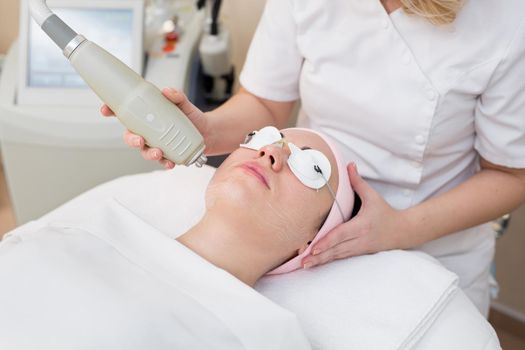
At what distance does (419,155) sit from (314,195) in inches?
9.1

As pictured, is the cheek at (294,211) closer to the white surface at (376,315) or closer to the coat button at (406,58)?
the white surface at (376,315)

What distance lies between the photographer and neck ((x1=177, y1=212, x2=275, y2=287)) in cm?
110

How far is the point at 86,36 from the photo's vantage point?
1743 millimetres

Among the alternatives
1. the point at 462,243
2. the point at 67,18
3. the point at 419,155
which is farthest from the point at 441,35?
the point at 67,18

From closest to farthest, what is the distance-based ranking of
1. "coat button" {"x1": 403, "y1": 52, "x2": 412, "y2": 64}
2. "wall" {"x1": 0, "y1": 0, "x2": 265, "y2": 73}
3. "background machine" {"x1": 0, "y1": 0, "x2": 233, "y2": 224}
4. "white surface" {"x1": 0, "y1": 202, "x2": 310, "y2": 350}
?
"white surface" {"x1": 0, "y1": 202, "x2": 310, "y2": 350} → "coat button" {"x1": 403, "y1": 52, "x2": 412, "y2": 64} → "background machine" {"x1": 0, "y1": 0, "x2": 233, "y2": 224} → "wall" {"x1": 0, "y1": 0, "x2": 265, "y2": 73}

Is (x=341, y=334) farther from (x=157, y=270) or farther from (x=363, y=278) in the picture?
(x=157, y=270)

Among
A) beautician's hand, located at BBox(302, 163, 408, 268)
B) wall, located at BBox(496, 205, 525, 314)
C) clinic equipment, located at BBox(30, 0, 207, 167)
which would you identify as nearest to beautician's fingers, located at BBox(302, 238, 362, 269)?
beautician's hand, located at BBox(302, 163, 408, 268)

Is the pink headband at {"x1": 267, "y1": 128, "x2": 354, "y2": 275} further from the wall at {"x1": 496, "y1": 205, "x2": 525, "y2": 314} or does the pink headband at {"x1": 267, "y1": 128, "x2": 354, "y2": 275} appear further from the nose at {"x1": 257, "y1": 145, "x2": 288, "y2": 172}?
the wall at {"x1": 496, "y1": 205, "x2": 525, "y2": 314}

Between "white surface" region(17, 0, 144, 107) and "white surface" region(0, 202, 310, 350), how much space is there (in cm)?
72

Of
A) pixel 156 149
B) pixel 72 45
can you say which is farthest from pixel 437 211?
pixel 72 45

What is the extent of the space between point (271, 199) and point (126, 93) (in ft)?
0.98

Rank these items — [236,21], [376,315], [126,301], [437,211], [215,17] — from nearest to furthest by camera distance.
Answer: [126,301] → [376,315] → [437,211] → [215,17] → [236,21]

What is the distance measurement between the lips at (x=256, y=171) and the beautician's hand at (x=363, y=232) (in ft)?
0.46

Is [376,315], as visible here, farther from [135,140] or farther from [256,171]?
[135,140]
